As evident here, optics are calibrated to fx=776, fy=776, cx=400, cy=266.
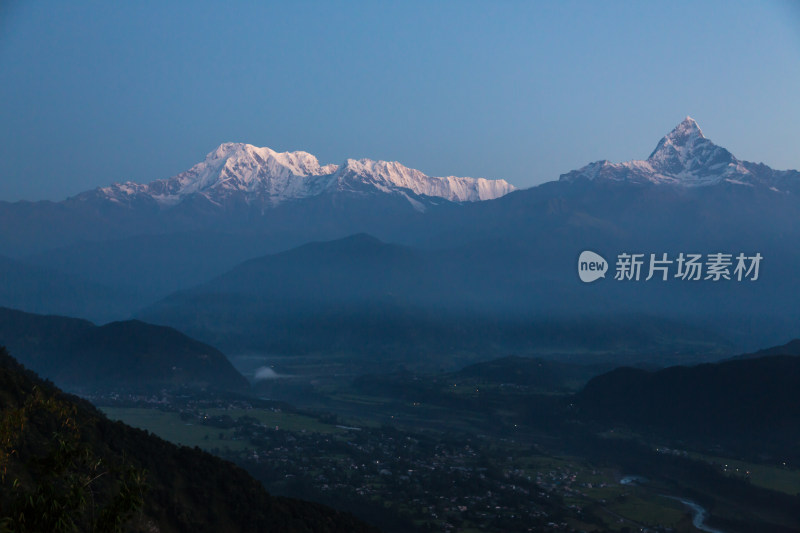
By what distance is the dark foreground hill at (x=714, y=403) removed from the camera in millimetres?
134250

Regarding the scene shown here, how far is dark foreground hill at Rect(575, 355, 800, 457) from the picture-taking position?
134250 millimetres

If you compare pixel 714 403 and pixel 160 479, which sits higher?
pixel 714 403

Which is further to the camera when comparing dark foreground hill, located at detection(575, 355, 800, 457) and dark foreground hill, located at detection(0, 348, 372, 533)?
dark foreground hill, located at detection(575, 355, 800, 457)

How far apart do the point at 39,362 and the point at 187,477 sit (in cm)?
15435

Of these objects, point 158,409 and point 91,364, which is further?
point 91,364

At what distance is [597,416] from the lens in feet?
519

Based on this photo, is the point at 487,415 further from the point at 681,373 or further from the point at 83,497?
the point at 83,497

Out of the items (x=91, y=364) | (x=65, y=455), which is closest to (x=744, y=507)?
(x=65, y=455)

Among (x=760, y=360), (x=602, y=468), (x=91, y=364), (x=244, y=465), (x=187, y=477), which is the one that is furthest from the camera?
(x=91, y=364)

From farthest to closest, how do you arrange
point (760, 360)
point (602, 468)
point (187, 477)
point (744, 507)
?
1. point (760, 360)
2. point (602, 468)
3. point (744, 507)
4. point (187, 477)

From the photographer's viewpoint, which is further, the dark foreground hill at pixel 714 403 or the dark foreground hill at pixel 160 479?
the dark foreground hill at pixel 714 403

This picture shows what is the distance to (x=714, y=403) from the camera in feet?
486

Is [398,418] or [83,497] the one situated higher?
[83,497]

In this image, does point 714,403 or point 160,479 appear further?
point 714,403
